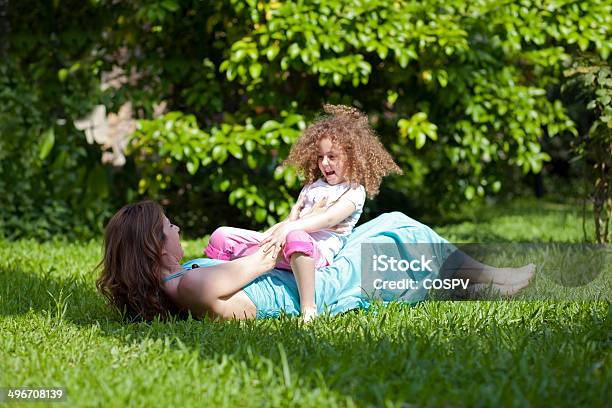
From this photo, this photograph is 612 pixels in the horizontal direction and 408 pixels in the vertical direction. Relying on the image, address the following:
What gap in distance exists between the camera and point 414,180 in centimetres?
870

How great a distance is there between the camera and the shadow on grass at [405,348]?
226 centimetres

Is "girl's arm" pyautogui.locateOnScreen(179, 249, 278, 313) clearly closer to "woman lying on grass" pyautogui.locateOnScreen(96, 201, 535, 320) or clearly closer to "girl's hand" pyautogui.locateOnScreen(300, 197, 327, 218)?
"woman lying on grass" pyautogui.locateOnScreen(96, 201, 535, 320)

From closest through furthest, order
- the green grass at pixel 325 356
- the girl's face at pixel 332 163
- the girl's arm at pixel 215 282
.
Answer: the green grass at pixel 325 356
the girl's arm at pixel 215 282
the girl's face at pixel 332 163

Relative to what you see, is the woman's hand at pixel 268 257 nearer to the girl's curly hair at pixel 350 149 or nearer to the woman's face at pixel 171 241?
the woman's face at pixel 171 241

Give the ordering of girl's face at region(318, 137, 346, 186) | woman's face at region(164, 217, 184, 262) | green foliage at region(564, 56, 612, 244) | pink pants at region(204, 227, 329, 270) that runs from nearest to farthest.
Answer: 1. woman's face at region(164, 217, 184, 262)
2. pink pants at region(204, 227, 329, 270)
3. girl's face at region(318, 137, 346, 186)
4. green foliage at region(564, 56, 612, 244)

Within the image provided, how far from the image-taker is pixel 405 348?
104 inches

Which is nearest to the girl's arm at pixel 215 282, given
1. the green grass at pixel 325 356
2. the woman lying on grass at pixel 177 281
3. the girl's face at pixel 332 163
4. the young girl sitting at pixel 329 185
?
the woman lying on grass at pixel 177 281

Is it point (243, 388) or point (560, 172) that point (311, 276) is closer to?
point (243, 388)

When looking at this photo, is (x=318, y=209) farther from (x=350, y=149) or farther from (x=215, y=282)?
(x=215, y=282)

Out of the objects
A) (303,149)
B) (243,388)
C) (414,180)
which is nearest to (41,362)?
(243,388)

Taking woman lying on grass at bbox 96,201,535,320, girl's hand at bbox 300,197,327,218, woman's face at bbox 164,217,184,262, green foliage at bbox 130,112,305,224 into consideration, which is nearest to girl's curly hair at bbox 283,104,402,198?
girl's hand at bbox 300,197,327,218

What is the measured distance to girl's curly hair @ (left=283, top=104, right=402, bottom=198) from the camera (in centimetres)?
381

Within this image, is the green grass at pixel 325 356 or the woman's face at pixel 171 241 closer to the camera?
the green grass at pixel 325 356

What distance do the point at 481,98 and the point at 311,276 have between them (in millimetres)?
3441
